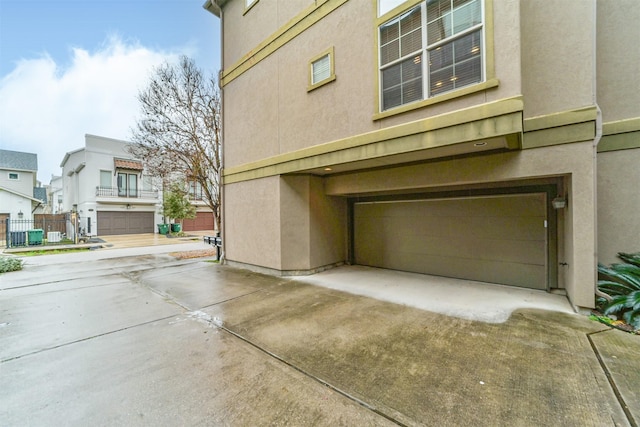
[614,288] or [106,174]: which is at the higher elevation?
[106,174]

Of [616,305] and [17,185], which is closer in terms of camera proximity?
[616,305]

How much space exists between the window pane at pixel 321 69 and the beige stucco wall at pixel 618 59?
505 cm

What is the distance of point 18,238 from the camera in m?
14.8

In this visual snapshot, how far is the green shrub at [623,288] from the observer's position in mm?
3631

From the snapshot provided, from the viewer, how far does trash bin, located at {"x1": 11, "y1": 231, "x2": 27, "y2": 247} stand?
48.2 feet

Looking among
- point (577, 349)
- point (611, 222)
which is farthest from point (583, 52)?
point (577, 349)

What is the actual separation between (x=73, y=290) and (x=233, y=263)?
3835 mm

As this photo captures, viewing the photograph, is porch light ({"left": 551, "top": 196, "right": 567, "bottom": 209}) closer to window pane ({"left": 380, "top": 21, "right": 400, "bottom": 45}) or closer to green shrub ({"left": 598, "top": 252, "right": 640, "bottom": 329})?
green shrub ({"left": 598, "top": 252, "right": 640, "bottom": 329})

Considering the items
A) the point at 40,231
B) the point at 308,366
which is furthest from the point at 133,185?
the point at 308,366

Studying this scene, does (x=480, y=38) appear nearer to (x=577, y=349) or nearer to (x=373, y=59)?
(x=373, y=59)

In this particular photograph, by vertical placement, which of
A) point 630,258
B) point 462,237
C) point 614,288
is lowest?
point 614,288

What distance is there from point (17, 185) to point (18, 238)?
11.7 meters

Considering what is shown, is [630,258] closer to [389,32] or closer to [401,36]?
[401,36]

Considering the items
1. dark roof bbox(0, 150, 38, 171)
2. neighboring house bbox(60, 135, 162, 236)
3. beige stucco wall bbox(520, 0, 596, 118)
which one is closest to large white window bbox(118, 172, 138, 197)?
neighboring house bbox(60, 135, 162, 236)
